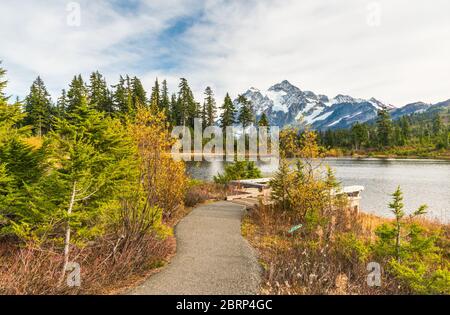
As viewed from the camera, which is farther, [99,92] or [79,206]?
[99,92]

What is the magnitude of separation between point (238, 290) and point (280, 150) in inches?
287

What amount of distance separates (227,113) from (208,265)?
2674 inches

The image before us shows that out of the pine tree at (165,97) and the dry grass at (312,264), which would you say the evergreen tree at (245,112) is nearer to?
the pine tree at (165,97)

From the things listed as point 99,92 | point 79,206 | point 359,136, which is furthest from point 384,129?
point 79,206

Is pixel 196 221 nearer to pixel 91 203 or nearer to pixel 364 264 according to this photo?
pixel 91 203

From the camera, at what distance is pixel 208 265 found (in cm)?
729

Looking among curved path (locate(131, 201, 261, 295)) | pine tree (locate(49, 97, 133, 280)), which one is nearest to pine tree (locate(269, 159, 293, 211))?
curved path (locate(131, 201, 261, 295))

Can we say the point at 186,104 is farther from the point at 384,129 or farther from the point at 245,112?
the point at 384,129

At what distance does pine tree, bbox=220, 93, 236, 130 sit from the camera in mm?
72875

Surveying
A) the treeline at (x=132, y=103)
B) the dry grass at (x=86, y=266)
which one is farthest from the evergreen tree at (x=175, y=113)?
the dry grass at (x=86, y=266)

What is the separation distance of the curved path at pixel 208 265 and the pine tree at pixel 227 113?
63077 millimetres

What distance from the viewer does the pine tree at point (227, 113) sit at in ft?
239
